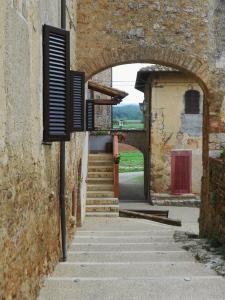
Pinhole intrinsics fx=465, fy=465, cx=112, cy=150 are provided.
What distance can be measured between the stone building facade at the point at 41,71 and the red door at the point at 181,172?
8.02m

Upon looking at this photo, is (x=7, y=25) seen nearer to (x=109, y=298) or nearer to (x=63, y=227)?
(x=109, y=298)

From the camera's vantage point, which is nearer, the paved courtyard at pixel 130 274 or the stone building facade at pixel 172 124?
the paved courtyard at pixel 130 274

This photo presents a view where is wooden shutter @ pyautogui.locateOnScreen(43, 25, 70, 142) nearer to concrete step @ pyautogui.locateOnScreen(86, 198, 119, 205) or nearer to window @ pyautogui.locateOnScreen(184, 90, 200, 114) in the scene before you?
concrete step @ pyautogui.locateOnScreen(86, 198, 119, 205)

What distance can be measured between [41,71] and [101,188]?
9382mm

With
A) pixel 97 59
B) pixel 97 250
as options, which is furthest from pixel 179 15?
pixel 97 250

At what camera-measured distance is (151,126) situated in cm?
1859

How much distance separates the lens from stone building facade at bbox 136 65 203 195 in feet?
60.7

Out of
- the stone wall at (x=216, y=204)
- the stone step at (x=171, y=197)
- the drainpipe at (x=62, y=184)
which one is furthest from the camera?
the stone step at (x=171, y=197)

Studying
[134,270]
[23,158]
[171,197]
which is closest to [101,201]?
[171,197]

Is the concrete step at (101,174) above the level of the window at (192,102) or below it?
below

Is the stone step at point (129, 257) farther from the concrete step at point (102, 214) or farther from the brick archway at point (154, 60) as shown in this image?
the concrete step at point (102, 214)

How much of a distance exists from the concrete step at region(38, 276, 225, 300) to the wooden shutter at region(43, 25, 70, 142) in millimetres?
1582

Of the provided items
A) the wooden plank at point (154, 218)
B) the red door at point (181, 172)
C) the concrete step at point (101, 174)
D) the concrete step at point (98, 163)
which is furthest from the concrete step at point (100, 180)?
the red door at point (181, 172)

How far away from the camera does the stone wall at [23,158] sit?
3.28 meters
